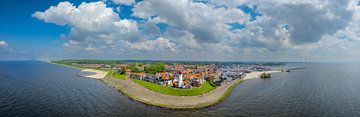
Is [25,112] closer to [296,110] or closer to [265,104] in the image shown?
[265,104]

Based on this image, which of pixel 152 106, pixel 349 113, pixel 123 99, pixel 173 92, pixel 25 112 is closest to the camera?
pixel 25 112

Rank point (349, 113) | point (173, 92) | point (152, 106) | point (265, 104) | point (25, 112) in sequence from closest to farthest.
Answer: point (25, 112) < point (349, 113) < point (152, 106) < point (265, 104) < point (173, 92)

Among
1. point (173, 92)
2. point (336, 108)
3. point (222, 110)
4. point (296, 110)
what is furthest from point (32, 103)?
point (336, 108)

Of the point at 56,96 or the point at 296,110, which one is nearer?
the point at 296,110

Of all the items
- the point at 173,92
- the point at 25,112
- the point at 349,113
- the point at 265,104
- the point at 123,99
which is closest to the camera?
the point at 25,112

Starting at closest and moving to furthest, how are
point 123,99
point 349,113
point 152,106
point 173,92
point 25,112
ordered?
point 25,112 < point 349,113 < point 152,106 < point 123,99 < point 173,92

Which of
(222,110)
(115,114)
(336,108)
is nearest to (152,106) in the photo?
(115,114)

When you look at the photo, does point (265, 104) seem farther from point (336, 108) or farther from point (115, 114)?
point (115, 114)

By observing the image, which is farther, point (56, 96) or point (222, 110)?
point (56, 96)
